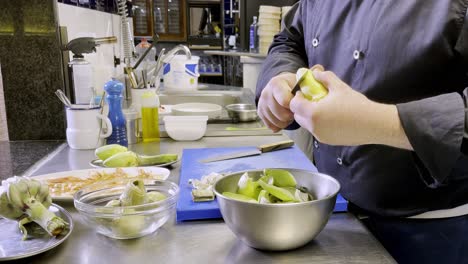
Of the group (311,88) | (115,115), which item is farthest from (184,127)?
(311,88)

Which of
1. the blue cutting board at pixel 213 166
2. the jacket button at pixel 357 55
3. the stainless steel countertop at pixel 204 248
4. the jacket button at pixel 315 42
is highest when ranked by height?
the jacket button at pixel 315 42

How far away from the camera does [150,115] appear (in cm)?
126

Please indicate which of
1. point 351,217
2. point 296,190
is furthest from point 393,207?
point 296,190

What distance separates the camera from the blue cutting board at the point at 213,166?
2.30 feet

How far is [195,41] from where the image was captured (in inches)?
213

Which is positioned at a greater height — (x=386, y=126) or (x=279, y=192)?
(x=386, y=126)

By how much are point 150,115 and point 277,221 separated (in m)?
0.80

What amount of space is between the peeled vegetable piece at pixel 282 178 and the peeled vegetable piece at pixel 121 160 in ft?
1.39

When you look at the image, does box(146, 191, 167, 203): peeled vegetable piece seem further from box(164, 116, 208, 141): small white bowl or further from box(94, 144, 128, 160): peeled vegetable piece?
box(164, 116, 208, 141): small white bowl

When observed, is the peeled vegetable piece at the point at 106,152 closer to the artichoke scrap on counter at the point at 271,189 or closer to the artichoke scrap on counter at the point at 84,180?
the artichoke scrap on counter at the point at 84,180

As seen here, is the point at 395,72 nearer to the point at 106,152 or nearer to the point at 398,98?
the point at 398,98

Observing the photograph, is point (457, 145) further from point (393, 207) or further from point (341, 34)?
point (341, 34)

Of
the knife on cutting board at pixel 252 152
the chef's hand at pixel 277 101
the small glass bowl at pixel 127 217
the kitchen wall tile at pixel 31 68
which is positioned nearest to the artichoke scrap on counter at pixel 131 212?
the small glass bowl at pixel 127 217

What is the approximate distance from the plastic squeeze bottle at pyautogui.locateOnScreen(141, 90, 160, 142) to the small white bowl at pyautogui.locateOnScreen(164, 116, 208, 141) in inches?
1.5
